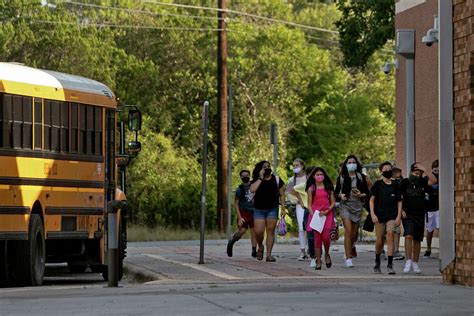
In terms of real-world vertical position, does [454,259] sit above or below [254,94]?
below

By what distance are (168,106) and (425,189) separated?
38252 mm

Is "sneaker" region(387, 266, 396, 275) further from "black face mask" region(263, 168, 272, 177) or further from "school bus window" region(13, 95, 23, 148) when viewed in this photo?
"school bus window" region(13, 95, 23, 148)

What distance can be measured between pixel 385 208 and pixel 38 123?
16.6 feet

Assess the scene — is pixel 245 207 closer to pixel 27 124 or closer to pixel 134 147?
pixel 134 147

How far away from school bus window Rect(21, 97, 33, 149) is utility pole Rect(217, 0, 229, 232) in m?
24.1

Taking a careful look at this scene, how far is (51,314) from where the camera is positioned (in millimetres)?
16172

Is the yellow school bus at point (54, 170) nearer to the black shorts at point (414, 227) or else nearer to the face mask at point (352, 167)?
the face mask at point (352, 167)

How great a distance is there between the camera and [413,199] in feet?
79.7

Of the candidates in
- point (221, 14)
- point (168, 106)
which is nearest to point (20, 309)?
point (221, 14)

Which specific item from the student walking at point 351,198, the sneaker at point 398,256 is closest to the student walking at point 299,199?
the sneaker at point 398,256

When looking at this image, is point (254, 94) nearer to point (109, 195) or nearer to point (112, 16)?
point (112, 16)

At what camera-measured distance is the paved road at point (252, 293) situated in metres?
16.4

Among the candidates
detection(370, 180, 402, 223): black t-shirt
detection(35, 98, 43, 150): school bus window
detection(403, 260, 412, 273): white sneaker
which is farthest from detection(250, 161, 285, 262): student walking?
detection(35, 98, 43, 150): school bus window

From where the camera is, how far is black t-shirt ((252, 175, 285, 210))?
2697 centimetres
